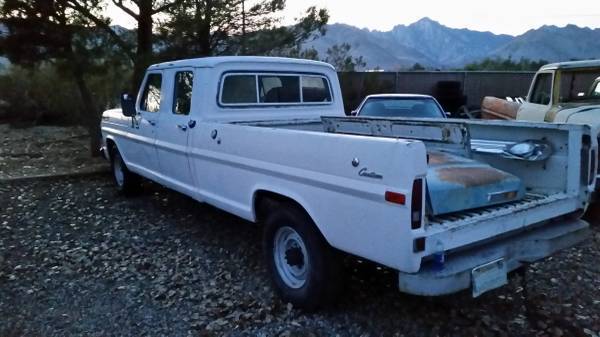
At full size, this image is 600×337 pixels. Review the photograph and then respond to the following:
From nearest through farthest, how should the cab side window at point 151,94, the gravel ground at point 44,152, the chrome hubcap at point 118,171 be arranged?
the cab side window at point 151,94 → the chrome hubcap at point 118,171 → the gravel ground at point 44,152

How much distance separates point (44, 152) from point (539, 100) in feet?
33.0

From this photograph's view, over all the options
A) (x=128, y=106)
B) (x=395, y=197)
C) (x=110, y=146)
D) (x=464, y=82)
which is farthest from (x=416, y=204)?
(x=464, y=82)

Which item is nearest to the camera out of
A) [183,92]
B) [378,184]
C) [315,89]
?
[378,184]

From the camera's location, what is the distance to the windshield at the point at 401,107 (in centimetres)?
768

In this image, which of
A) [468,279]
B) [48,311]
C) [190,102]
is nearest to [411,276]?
[468,279]

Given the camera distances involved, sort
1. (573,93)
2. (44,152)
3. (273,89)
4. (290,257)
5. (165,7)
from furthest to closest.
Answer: (44,152)
(165,7)
(573,93)
(273,89)
(290,257)

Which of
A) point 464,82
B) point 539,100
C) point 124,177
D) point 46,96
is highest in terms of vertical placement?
point 464,82

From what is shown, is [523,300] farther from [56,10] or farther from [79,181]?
[56,10]

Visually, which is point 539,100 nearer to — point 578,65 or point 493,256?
point 578,65

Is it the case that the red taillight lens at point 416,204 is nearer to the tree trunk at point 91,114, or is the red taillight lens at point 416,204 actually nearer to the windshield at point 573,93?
the windshield at point 573,93

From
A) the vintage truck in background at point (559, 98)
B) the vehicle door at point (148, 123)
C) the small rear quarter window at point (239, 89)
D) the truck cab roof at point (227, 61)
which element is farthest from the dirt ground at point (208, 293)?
the vintage truck in background at point (559, 98)

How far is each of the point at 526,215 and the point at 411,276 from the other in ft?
3.33

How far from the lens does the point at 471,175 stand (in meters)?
3.12

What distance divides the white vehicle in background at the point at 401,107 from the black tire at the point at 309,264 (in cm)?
451
